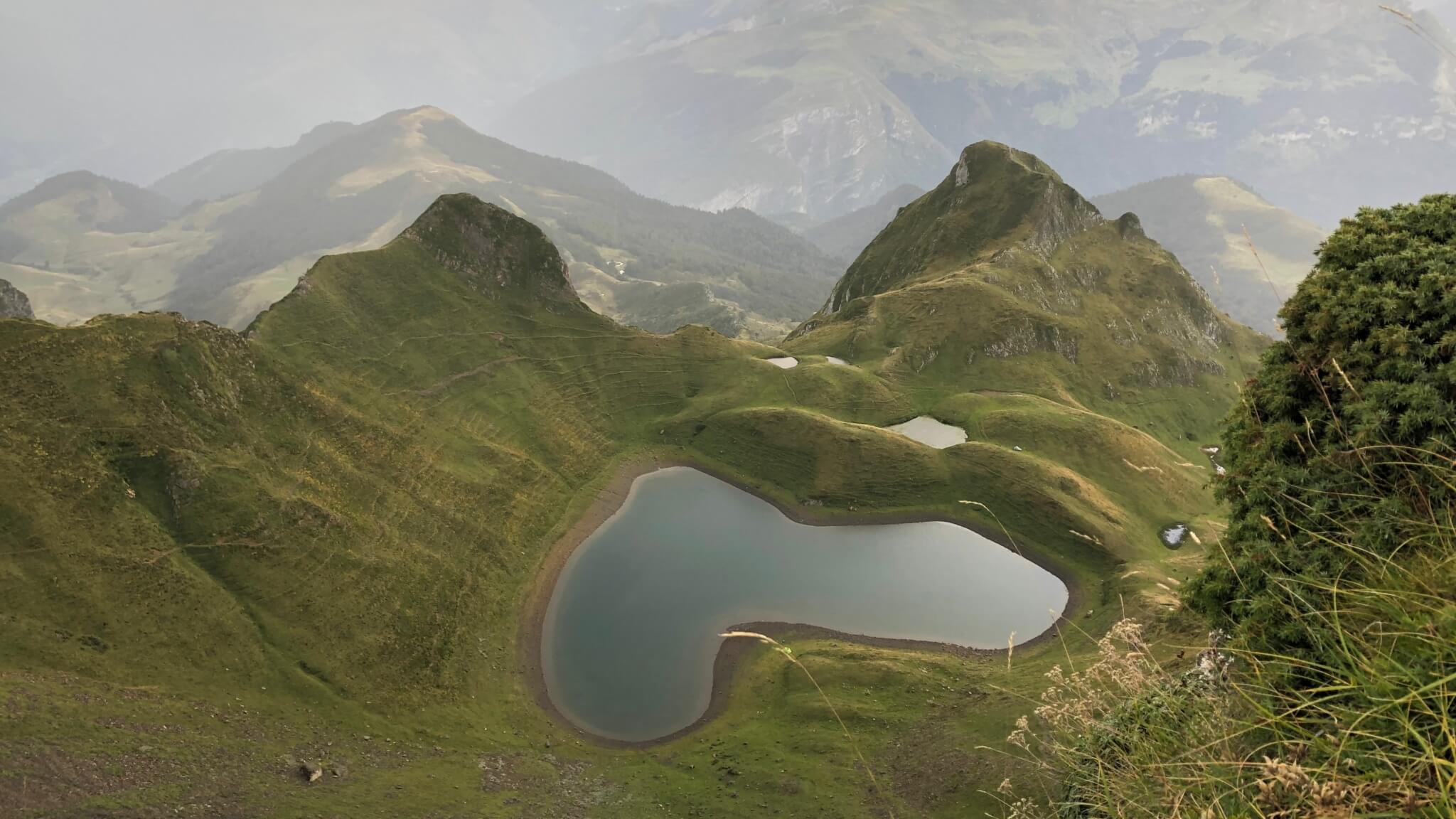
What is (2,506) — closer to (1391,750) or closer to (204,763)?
(204,763)

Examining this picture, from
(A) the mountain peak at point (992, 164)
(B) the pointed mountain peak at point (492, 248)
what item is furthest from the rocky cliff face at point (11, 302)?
(A) the mountain peak at point (992, 164)

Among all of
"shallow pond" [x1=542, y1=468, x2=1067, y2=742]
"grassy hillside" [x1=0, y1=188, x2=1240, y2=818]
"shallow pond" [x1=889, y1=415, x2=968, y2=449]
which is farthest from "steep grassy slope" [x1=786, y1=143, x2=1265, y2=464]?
"shallow pond" [x1=542, y1=468, x2=1067, y2=742]

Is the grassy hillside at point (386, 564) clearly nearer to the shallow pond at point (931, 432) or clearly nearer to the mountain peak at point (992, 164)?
the shallow pond at point (931, 432)

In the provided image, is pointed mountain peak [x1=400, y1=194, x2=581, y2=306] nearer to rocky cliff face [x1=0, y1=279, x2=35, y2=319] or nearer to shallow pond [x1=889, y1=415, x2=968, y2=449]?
shallow pond [x1=889, y1=415, x2=968, y2=449]

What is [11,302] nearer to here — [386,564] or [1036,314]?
[386,564]

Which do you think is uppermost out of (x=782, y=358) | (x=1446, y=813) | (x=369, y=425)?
(x=1446, y=813)

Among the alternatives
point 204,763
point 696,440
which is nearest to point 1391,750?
point 204,763
